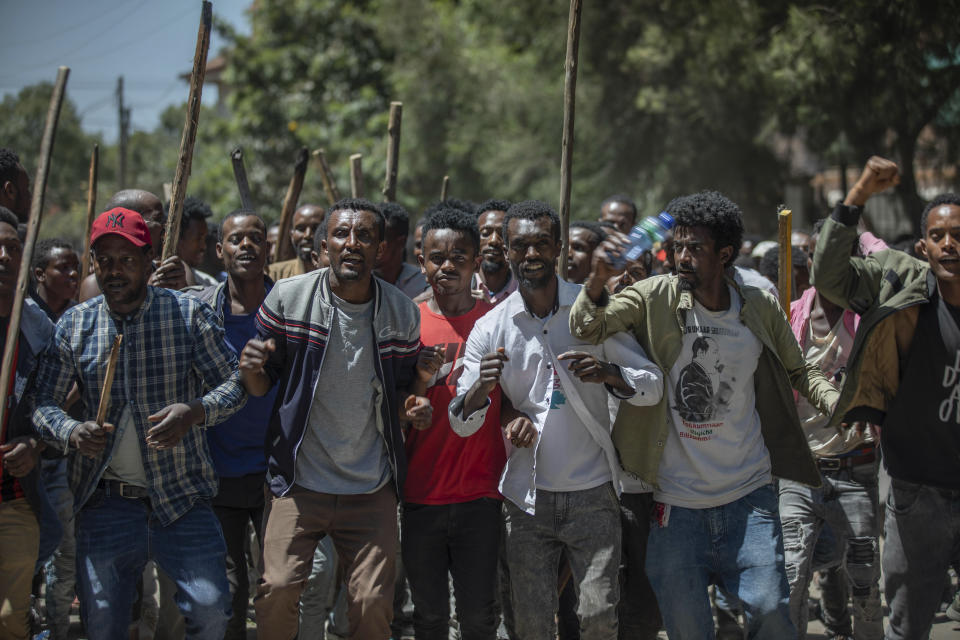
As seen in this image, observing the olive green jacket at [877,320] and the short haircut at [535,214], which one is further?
the short haircut at [535,214]

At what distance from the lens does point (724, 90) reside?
47.1ft

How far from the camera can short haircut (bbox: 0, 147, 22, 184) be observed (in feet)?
20.2

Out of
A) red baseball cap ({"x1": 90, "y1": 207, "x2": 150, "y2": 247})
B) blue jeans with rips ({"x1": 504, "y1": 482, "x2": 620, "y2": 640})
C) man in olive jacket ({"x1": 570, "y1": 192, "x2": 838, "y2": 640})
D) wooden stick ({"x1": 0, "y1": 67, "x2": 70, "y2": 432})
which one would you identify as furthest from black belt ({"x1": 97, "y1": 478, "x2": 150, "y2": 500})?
man in olive jacket ({"x1": 570, "y1": 192, "x2": 838, "y2": 640})

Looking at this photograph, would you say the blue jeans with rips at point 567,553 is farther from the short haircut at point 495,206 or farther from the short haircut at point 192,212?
the short haircut at point 192,212

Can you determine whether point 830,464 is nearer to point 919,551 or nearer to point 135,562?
point 919,551

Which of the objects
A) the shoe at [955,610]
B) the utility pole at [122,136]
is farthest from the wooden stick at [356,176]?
the utility pole at [122,136]

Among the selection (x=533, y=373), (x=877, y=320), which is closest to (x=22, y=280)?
(x=533, y=373)

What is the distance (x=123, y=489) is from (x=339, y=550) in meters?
1.06

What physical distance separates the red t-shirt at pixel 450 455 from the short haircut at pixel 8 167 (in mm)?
3162

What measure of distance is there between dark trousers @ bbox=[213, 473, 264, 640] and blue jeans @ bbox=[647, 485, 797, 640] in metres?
2.23

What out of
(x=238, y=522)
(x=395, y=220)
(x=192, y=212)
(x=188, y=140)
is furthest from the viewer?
(x=192, y=212)

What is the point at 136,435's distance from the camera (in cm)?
451

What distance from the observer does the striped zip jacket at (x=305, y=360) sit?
177 inches

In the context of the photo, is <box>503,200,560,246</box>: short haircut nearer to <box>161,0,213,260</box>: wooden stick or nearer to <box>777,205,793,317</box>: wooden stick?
<box>777,205,793,317</box>: wooden stick
